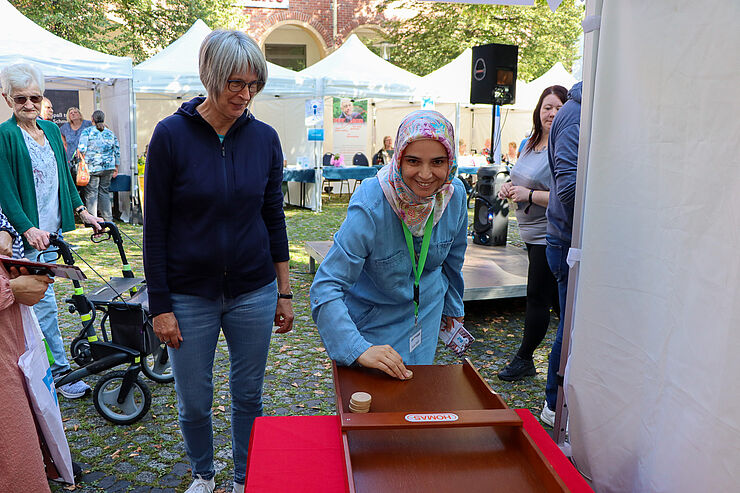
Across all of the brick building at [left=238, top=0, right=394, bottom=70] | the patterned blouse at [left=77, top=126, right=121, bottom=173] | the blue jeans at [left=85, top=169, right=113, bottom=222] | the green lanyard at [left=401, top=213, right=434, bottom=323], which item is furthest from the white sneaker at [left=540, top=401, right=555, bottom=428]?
the brick building at [left=238, top=0, right=394, bottom=70]

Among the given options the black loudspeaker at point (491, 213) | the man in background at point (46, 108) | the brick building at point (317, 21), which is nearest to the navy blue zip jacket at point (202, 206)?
the man in background at point (46, 108)

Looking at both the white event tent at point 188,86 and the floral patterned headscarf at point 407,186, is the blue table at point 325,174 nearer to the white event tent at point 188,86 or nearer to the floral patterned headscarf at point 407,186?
the white event tent at point 188,86

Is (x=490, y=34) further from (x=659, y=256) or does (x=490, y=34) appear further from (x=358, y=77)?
(x=659, y=256)

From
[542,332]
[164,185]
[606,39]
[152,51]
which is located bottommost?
[542,332]

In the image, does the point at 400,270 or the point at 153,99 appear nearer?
the point at 400,270

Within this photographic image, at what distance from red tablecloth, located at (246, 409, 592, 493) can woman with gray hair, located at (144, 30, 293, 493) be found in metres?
0.78

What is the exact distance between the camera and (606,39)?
1.87 meters

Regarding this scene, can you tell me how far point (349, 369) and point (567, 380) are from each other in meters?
0.81

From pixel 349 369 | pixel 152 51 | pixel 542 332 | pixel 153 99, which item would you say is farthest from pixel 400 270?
pixel 152 51

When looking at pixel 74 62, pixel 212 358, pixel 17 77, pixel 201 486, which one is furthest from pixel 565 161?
pixel 74 62

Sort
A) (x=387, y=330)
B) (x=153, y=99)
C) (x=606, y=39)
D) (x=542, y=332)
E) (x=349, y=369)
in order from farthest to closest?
(x=153, y=99), (x=542, y=332), (x=387, y=330), (x=606, y=39), (x=349, y=369)

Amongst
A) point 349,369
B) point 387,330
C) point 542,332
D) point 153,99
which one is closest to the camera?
point 349,369

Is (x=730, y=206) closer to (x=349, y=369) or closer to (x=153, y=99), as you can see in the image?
(x=349, y=369)

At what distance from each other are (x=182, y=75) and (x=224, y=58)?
31.4 feet
